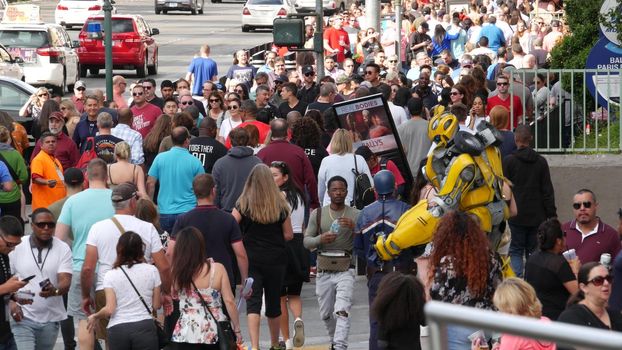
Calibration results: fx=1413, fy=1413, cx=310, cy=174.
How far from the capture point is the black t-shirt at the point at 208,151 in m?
13.3

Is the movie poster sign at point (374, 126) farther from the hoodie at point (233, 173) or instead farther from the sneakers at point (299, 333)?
the sneakers at point (299, 333)

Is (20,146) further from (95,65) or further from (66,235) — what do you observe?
(95,65)

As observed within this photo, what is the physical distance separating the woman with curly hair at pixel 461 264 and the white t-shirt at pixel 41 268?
106 inches

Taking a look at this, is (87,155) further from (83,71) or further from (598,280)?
(83,71)

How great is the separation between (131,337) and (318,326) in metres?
3.79

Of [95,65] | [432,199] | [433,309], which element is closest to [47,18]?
[95,65]

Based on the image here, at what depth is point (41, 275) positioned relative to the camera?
9.31 meters

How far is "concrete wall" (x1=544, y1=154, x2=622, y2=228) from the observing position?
14.3 meters

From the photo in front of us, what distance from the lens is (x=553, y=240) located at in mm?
8969

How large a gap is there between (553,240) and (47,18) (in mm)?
50865

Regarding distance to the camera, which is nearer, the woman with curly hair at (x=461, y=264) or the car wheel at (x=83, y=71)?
the woman with curly hair at (x=461, y=264)

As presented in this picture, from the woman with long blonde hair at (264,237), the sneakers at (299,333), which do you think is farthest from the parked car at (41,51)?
the woman with long blonde hair at (264,237)

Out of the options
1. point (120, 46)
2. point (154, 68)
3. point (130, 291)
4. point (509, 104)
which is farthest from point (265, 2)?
point (130, 291)

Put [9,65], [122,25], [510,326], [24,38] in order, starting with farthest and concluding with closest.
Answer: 1. [122,25]
2. [24,38]
3. [9,65]
4. [510,326]
